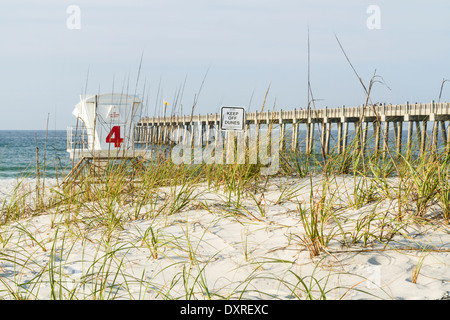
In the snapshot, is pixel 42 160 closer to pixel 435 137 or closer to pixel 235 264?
pixel 435 137

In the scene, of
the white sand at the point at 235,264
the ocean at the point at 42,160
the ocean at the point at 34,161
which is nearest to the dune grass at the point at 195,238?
the white sand at the point at 235,264

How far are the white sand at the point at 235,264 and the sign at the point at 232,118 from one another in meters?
1.62

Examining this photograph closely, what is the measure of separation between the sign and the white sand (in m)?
1.62

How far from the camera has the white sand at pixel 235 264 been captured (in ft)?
6.23

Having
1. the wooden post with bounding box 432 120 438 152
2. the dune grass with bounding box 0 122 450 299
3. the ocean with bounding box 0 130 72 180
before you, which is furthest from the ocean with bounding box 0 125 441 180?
the dune grass with bounding box 0 122 450 299

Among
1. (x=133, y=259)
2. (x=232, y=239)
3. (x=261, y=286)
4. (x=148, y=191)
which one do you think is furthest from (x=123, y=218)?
(x=261, y=286)

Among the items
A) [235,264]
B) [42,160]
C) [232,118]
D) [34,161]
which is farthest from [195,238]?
[42,160]

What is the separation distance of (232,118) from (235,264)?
8.23 feet

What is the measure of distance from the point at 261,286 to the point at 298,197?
1.40 meters

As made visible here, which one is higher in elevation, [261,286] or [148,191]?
[148,191]

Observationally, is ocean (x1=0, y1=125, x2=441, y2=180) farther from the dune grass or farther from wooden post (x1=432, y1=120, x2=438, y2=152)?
the dune grass

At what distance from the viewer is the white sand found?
1.90 meters

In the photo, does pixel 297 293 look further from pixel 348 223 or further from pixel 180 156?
pixel 180 156

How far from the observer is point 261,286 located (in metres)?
1.96
